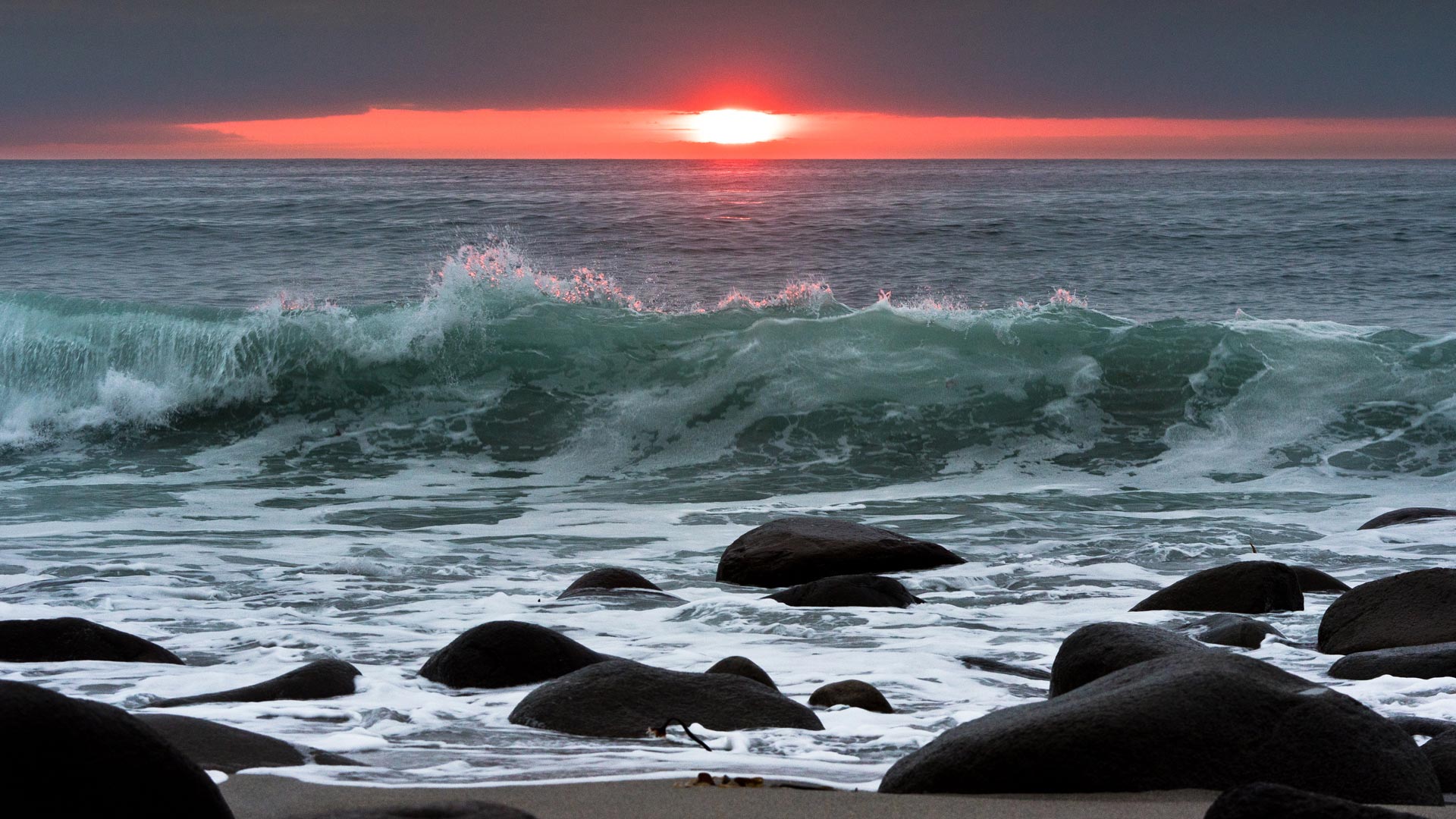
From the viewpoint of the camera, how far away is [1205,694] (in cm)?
359

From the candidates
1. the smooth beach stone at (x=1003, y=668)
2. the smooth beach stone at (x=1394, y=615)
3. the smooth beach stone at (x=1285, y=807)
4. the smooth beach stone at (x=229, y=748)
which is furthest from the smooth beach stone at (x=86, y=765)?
the smooth beach stone at (x=1394, y=615)

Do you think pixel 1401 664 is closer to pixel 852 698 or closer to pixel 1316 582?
pixel 1316 582

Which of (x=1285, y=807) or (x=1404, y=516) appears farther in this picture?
(x=1404, y=516)

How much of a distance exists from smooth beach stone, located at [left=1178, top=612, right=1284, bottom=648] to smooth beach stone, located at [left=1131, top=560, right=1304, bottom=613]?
38 cm

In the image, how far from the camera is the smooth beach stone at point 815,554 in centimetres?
746

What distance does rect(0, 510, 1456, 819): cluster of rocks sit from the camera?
255 cm

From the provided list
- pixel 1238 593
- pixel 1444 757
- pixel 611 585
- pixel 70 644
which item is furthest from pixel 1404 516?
pixel 70 644

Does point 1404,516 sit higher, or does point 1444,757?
point 1444,757

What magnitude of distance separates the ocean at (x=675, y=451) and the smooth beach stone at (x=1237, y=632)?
6.9 inches

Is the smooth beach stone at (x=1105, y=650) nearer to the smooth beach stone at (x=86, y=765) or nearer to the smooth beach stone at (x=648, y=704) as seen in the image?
the smooth beach stone at (x=648, y=704)

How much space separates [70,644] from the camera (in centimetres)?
532

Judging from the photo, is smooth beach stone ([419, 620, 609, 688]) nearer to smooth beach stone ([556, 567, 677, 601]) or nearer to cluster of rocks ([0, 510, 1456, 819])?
cluster of rocks ([0, 510, 1456, 819])

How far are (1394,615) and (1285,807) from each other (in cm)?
377

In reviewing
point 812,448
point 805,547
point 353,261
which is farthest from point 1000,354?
point 353,261
